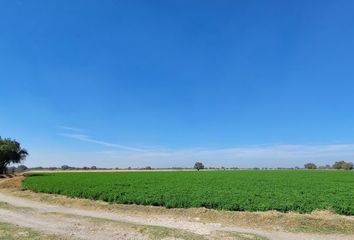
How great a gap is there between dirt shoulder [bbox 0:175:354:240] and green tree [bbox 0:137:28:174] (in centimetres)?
6725

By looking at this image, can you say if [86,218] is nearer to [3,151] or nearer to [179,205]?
[179,205]

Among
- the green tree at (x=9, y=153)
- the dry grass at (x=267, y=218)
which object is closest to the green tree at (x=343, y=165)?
the green tree at (x=9, y=153)

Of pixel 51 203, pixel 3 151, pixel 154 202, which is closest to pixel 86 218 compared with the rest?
pixel 154 202

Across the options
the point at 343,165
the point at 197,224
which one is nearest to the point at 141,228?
the point at 197,224

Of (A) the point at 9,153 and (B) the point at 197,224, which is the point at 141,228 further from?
(A) the point at 9,153

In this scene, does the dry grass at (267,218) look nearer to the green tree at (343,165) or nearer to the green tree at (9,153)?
the green tree at (9,153)

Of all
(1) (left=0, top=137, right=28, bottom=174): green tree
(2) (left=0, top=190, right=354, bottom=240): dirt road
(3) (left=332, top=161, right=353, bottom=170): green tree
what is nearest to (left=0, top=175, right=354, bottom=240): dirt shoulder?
(2) (left=0, top=190, right=354, bottom=240): dirt road

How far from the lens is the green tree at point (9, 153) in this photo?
268 feet

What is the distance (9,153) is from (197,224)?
78.4 m

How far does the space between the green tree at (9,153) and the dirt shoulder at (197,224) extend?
221 ft

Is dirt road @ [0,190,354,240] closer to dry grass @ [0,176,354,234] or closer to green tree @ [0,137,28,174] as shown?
dry grass @ [0,176,354,234]

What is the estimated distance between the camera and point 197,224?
16344 millimetres

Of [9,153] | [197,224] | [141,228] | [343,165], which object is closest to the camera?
[141,228]

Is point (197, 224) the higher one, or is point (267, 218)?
point (267, 218)
